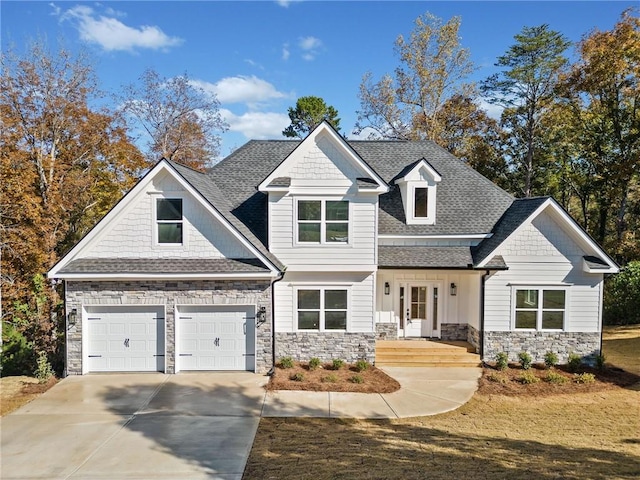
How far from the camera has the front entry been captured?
15.6m

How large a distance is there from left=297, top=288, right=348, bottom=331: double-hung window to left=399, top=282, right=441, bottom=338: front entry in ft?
9.97

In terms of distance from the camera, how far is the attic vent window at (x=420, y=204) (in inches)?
607

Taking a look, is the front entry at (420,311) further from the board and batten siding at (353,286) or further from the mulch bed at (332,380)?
the mulch bed at (332,380)

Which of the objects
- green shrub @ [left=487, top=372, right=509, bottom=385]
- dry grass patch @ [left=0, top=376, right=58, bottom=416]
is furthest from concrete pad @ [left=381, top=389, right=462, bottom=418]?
dry grass patch @ [left=0, top=376, right=58, bottom=416]

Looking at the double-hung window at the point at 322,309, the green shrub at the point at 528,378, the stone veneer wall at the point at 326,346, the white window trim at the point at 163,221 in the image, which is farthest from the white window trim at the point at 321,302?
the green shrub at the point at 528,378

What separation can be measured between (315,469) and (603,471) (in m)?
5.31

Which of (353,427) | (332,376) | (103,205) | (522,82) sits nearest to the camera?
(353,427)

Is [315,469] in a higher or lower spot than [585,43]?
lower

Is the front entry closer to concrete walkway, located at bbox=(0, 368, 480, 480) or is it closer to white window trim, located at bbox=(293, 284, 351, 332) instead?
concrete walkway, located at bbox=(0, 368, 480, 480)

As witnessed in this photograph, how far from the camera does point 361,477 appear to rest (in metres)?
7.03

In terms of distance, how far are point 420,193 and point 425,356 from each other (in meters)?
6.12

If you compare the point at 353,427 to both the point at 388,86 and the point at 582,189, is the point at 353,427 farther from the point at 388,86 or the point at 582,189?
the point at 582,189

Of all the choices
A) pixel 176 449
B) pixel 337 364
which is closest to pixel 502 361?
pixel 337 364

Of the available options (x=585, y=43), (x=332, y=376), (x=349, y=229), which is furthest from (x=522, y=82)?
(x=332, y=376)
